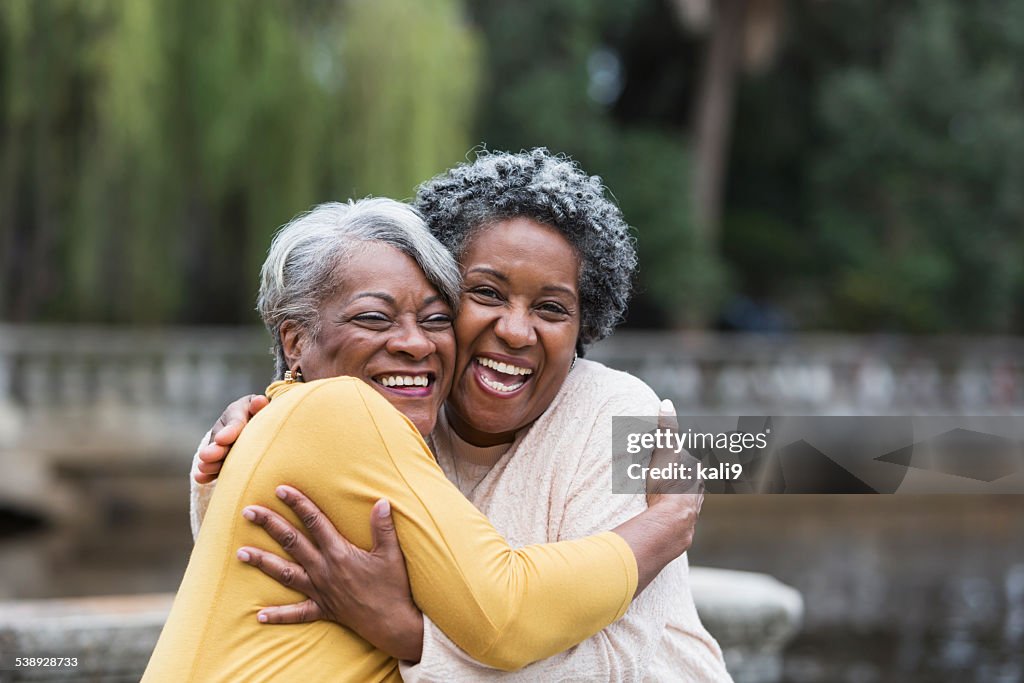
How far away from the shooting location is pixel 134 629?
4.11m

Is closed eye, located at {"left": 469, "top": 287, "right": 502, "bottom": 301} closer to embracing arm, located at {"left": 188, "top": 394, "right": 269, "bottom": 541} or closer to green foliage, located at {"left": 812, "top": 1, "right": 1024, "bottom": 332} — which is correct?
embracing arm, located at {"left": 188, "top": 394, "right": 269, "bottom": 541}

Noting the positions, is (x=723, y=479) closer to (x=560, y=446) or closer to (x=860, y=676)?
(x=560, y=446)

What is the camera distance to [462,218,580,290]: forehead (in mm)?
2311

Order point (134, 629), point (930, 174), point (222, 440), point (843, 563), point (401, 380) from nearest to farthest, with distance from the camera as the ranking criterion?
point (222, 440) < point (401, 380) < point (134, 629) < point (843, 563) < point (930, 174)

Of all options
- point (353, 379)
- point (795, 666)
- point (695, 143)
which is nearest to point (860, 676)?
point (795, 666)

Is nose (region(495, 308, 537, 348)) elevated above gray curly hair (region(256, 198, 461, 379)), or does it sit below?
below

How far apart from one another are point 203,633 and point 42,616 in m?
2.56

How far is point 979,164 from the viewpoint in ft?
58.1

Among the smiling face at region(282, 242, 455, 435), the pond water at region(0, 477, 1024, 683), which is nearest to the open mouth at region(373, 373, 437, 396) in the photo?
the smiling face at region(282, 242, 455, 435)

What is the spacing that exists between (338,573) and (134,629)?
248cm

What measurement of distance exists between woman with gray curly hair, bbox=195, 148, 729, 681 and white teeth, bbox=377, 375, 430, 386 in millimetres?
138

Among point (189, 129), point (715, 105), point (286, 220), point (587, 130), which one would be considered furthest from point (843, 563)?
point (715, 105)

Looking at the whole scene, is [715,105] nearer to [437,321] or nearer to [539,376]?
[539,376]

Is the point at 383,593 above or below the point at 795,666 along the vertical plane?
above
